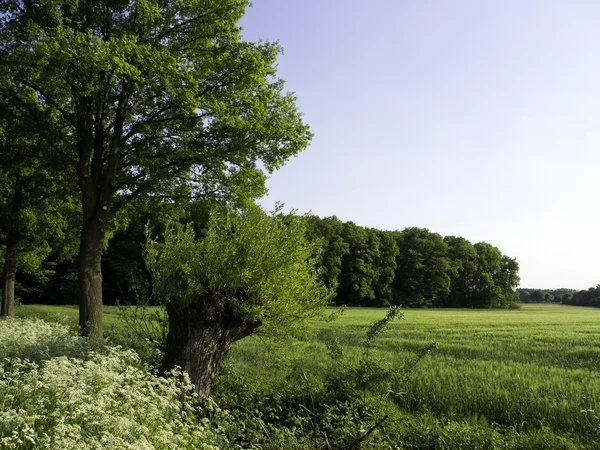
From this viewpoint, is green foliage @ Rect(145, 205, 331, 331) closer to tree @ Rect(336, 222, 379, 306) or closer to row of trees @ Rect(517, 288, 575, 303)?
tree @ Rect(336, 222, 379, 306)

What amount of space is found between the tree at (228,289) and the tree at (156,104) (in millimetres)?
4404

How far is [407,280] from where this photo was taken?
245ft

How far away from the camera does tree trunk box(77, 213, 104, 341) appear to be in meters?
11.7

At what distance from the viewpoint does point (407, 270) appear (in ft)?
249

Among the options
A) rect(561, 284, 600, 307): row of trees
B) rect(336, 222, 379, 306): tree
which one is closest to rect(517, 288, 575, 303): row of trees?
rect(561, 284, 600, 307): row of trees

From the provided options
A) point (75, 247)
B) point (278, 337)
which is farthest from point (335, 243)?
point (278, 337)

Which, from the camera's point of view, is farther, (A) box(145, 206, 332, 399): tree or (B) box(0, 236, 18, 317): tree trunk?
(B) box(0, 236, 18, 317): tree trunk

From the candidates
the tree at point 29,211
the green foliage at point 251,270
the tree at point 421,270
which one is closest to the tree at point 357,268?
the tree at point 421,270

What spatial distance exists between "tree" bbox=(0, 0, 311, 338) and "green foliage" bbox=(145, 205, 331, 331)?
4236 mm

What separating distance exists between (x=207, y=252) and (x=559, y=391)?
24.2ft

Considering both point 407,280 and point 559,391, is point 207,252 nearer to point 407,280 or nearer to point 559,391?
point 559,391

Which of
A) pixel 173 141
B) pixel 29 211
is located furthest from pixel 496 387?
pixel 29 211

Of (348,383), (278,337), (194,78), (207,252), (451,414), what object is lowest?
(451,414)

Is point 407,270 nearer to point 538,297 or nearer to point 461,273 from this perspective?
point 461,273
